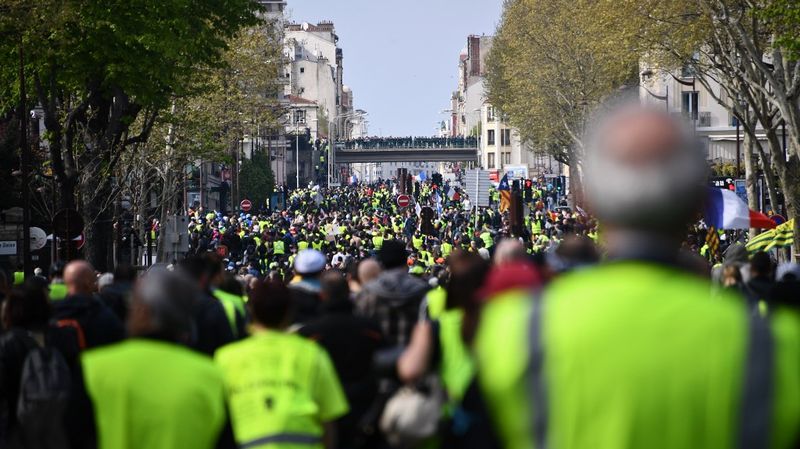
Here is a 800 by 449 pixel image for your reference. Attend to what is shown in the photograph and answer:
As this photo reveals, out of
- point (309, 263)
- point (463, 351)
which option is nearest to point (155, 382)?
point (463, 351)

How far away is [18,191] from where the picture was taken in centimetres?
3653

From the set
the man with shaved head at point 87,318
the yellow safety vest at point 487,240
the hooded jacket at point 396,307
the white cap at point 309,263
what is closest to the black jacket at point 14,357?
the man with shaved head at point 87,318

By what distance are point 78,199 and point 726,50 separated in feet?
44.2

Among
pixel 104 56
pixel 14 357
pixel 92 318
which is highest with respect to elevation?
pixel 104 56

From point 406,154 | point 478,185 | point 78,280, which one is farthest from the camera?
point 406,154

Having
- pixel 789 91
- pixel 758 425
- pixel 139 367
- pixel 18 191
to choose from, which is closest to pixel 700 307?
pixel 758 425

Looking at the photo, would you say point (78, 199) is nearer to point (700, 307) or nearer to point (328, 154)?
point (700, 307)

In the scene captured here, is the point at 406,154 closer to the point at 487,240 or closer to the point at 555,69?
the point at 555,69

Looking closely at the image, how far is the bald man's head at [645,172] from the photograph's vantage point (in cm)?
257

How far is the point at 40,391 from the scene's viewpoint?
7.64 m

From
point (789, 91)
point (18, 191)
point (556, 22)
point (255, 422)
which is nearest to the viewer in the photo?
point (255, 422)

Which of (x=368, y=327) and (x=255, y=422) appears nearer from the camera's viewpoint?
(x=255, y=422)

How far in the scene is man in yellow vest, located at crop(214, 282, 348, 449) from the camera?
19.5 ft

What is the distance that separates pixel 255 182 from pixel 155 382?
269 ft
